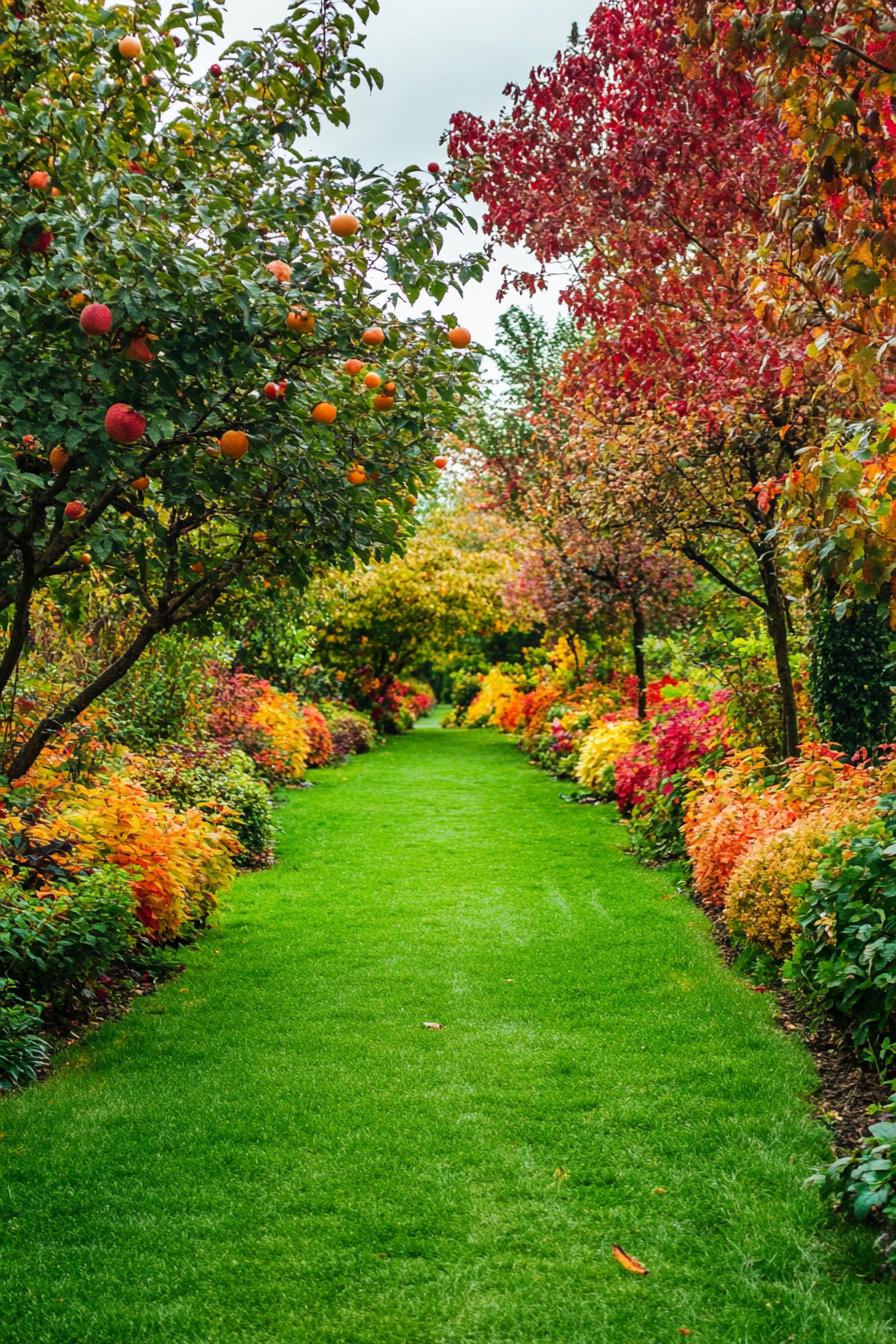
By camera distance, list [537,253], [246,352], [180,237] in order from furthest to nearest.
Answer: [537,253] < [180,237] < [246,352]

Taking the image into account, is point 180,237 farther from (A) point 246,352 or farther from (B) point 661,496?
(B) point 661,496

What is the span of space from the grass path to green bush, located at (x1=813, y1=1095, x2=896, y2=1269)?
10cm

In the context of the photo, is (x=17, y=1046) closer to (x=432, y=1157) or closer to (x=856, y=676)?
(x=432, y=1157)

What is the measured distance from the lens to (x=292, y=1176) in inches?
149

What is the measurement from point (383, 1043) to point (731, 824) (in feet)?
10.0

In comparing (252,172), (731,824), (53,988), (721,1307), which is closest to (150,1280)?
(721,1307)

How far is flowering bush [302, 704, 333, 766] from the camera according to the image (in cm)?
1666

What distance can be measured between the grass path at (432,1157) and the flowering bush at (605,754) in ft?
19.2

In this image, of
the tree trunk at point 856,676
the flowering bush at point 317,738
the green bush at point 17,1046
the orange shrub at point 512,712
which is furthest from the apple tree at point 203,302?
the orange shrub at point 512,712

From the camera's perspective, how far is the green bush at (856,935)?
417cm

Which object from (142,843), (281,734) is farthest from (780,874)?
(281,734)

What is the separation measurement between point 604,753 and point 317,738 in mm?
5364

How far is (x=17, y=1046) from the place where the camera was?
14.8ft

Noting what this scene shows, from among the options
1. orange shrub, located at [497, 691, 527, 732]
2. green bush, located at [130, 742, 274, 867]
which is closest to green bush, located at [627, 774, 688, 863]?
green bush, located at [130, 742, 274, 867]
